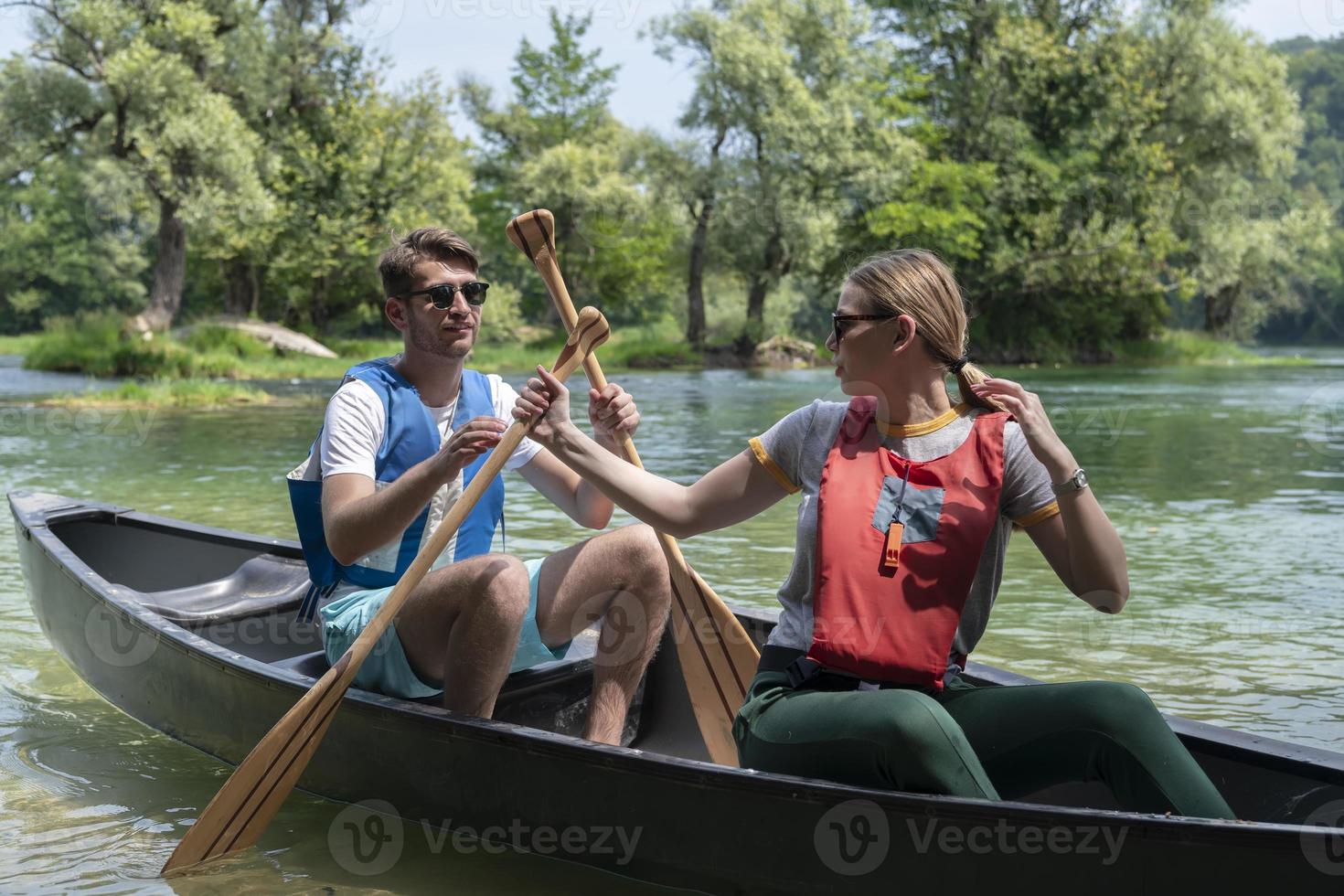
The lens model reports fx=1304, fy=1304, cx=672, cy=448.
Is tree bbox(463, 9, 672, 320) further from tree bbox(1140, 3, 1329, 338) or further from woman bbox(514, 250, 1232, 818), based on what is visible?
woman bbox(514, 250, 1232, 818)

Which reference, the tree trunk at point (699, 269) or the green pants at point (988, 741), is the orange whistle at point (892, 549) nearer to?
the green pants at point (988, 741)

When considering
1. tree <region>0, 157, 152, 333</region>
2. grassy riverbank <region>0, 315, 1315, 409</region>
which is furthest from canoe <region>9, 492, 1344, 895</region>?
tree <region>0, 157, 152, 333</region>

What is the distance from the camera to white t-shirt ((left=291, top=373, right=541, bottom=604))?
292cm

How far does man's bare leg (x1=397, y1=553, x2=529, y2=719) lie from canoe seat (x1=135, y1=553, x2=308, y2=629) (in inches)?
65.6

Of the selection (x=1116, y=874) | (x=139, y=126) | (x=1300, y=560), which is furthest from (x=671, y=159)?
(x=1116, y=874)

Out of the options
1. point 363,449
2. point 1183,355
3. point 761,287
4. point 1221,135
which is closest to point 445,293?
point 363,449

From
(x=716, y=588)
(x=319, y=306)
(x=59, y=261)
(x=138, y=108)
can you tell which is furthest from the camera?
(x=59, y=261)

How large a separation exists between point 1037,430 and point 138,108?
21.2 meters

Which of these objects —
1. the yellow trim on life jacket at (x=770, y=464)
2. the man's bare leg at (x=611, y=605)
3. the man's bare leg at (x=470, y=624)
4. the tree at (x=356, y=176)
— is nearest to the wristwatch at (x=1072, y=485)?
the yellow trim on life jacket at (x=770, y=464)

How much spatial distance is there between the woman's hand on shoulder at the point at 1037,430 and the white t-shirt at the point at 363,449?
1157 mm

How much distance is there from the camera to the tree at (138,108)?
2033 cm

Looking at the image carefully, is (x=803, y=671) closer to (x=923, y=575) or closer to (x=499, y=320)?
(x=923, y=575)

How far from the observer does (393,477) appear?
3002 mm

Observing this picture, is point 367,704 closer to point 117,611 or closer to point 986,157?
point 117,611
